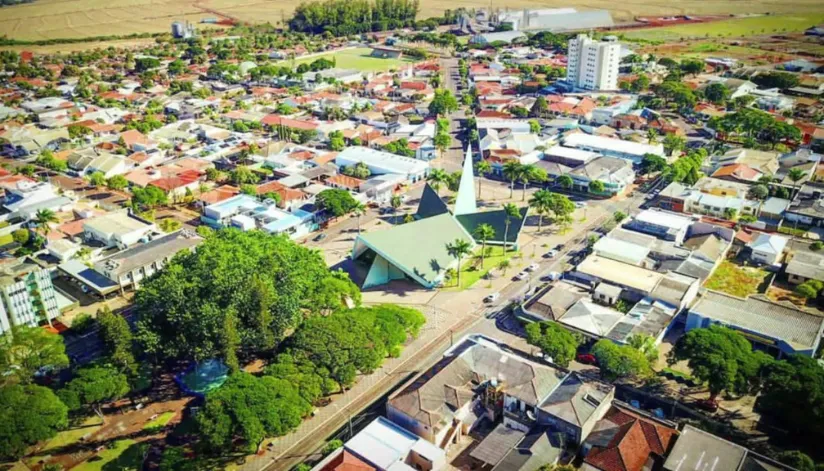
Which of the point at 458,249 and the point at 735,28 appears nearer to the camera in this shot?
the point at 458,249

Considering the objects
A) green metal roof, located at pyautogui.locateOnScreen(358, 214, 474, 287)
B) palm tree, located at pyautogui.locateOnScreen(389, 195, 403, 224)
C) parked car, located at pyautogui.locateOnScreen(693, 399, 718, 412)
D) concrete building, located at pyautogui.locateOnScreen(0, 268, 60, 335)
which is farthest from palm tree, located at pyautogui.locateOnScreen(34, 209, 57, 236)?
parked car, located at pyautogui.locateOnScreen(693, 399, 718, 412)

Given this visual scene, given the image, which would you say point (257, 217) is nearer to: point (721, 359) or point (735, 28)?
point (721, 359)

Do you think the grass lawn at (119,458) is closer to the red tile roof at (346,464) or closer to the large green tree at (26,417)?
the large green tree at (26,417)

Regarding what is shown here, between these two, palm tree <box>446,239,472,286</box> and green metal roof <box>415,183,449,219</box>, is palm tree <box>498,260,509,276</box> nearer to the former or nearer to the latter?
palm tree <box>446,239,472,286</box>

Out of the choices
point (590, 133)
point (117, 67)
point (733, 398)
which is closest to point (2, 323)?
point (733, 398)

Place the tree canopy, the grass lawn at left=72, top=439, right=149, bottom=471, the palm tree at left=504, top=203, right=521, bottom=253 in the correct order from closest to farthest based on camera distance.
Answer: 1. the grass lawn at left=72, top=439, right=149, bottom=471
2. the palm tree at left=504, top=203, right=521, bottom=253
3. the tree canopy

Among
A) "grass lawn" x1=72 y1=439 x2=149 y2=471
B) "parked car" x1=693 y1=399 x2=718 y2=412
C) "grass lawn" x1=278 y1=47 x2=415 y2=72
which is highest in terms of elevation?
"grass lawn" x1=278 y1=47 x2=415 y2=72

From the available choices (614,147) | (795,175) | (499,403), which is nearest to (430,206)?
(499,403)
